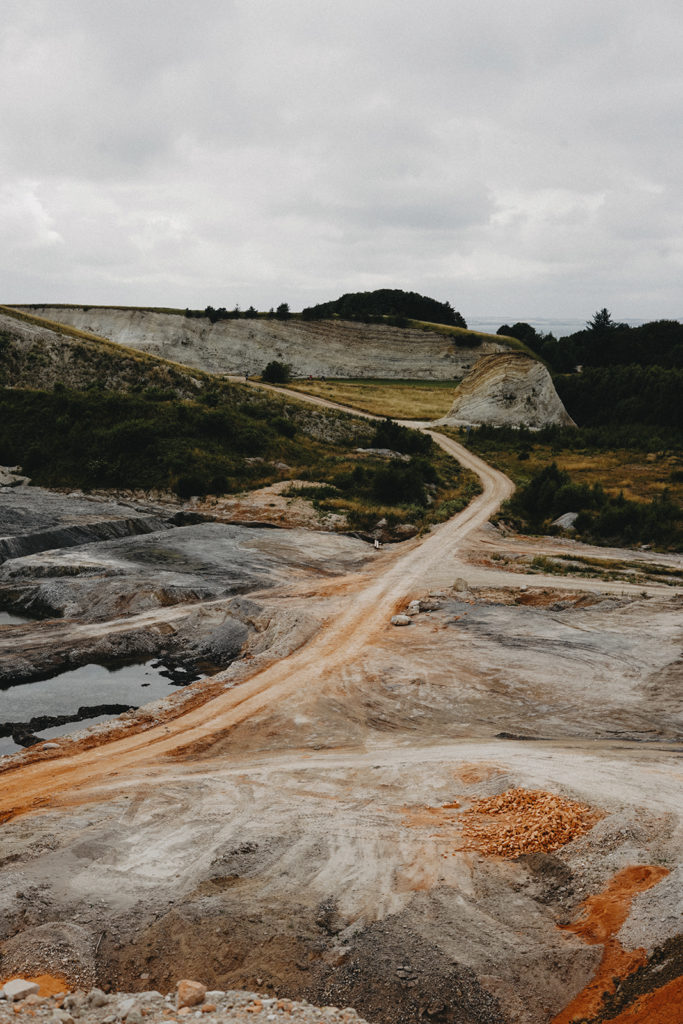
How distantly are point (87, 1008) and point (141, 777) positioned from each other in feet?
19.7

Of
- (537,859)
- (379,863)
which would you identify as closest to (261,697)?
(379,863)

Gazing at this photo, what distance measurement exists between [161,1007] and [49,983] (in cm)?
162

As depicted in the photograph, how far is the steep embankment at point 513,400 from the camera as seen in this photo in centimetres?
7806

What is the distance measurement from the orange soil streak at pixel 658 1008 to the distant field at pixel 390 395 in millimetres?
70169

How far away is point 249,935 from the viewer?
9062 mm

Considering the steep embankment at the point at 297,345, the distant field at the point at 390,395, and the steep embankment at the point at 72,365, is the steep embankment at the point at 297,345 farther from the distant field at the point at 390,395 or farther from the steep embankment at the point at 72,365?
the steep embankment at the point at 72,365

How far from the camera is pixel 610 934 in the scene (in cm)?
877

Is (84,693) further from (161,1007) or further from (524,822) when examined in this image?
(524,822)

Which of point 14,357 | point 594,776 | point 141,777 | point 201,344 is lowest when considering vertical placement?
point 141,777

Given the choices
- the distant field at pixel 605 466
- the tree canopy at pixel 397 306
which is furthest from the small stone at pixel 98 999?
the tree canopy at pixel 397 306

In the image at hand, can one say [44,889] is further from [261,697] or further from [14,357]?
[14,357]

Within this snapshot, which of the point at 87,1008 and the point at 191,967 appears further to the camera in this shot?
the point at 191,967

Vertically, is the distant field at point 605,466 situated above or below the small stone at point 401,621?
above

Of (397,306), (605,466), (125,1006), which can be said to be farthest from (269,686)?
(397,306)
